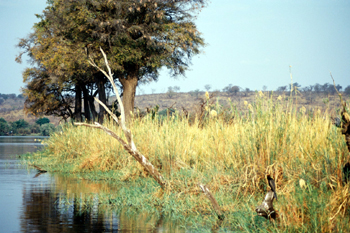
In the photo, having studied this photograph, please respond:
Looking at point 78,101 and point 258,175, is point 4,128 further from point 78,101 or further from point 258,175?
point 258,175

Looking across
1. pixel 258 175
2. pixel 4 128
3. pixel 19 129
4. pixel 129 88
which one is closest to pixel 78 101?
pixel 129 88

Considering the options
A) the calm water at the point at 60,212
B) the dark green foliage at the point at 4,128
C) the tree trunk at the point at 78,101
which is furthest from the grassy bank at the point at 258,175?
the dark green foliage at the point at 4,128

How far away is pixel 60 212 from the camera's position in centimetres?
838

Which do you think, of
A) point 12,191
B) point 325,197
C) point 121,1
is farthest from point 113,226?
point 121,1

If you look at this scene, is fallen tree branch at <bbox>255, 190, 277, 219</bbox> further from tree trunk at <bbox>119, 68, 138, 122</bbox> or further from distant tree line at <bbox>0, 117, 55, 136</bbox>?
distant tree line at <bbox>0, 117, 55, 136</bbox>

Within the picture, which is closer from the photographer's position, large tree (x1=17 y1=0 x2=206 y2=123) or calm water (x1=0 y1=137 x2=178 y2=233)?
calm water (x1=0 y1=137 x2=178 y2=233)

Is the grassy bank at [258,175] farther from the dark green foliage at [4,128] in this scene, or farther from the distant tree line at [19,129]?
the dark green foliage at [4,128]

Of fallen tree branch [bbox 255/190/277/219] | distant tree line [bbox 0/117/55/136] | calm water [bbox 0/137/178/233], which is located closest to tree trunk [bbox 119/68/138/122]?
calm water [bbox 0/137/178/233]

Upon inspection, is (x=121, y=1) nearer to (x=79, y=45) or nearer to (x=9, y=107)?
(x=79, y=45)

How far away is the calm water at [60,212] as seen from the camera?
7.02 metres

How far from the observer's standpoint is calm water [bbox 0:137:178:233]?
7.02 metres

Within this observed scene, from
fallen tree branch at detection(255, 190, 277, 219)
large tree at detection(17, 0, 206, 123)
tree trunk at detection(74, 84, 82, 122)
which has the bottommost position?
fallen tree branch at detection(255, 190, 277, 219)

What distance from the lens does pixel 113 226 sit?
23.2 feet

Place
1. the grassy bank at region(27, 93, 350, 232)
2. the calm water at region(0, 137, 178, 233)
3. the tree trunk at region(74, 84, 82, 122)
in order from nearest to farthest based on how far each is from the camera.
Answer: the grassy bank at region(27, 93, 350, 232) < the calm water at region(0, 137, 178, 233) < the tree trunk at region(74, 84, 82, 122)
